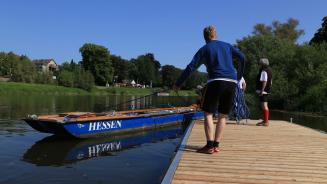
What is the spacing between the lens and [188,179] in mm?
5680

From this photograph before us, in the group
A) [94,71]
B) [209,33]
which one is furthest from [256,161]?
[94,71]

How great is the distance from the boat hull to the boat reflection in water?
27cm

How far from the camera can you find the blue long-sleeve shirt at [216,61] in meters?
7.15

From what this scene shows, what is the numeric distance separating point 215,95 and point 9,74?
81796mm

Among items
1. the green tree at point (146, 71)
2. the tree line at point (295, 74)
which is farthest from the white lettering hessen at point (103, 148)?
the green tree at point (146, 71)

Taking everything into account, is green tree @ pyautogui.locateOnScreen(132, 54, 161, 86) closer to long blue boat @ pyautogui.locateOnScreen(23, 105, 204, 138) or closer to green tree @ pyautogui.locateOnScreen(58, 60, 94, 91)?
green tree @ pyautogui.locateOnScreen(58, 60, 94, 91)

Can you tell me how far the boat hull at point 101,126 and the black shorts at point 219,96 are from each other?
278 inches

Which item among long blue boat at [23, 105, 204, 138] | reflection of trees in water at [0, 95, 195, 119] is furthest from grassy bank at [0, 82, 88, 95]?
long blue boat at [23, 105, 204, 138]

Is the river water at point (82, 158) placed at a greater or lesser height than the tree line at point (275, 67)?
lesser

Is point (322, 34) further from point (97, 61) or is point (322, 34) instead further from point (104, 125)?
point (97, 61)

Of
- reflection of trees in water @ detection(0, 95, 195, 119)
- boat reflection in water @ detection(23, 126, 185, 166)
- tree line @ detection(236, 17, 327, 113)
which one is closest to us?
boat reflection in water @ detection(23, 126, 185, 166)

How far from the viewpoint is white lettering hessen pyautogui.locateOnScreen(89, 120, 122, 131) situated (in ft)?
46.8

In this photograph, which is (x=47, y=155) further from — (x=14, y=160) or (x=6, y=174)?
(x=6, y=174)

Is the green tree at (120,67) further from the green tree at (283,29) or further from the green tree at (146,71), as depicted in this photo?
the green tree at (283,29)
